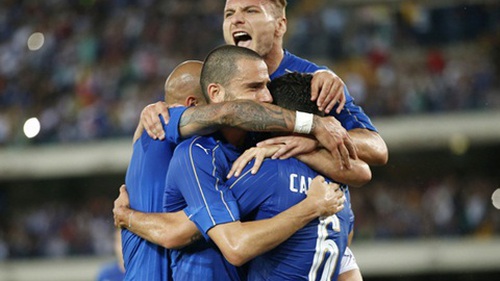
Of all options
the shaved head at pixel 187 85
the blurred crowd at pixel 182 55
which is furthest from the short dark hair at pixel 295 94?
the blurred crowd at pixel 182 55

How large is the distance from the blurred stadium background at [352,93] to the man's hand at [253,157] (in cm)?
1340

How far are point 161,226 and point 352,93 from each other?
14073 mm

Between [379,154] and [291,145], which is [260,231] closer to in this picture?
[291,145]

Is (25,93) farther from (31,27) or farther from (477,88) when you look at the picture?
(477,88)

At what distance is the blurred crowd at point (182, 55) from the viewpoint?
18.6m

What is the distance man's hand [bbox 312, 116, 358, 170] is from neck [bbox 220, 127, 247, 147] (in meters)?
0.41

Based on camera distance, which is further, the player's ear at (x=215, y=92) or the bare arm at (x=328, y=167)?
the player's ear at (x=215, y=92)

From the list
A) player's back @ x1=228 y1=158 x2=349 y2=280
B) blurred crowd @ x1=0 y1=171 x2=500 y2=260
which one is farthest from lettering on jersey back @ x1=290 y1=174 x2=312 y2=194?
blurred crowd @ x1=0 y1=171 x2=500 y2=260

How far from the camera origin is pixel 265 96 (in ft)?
15.5

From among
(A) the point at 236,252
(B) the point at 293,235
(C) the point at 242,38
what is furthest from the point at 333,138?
(C) the point at 242,38

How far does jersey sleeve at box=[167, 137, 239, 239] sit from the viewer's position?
4402 mm

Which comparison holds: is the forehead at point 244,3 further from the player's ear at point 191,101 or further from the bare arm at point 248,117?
the bare arm at point 248,117

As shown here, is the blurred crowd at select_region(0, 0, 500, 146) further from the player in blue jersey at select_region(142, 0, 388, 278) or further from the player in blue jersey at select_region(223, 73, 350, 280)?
the player in blue jersey at select_region(223, 73, 350, 280)

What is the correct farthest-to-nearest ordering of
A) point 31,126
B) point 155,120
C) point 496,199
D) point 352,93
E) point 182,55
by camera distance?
point 31,126, point 182,55, point 352,93, point 496,199, point 155,120
